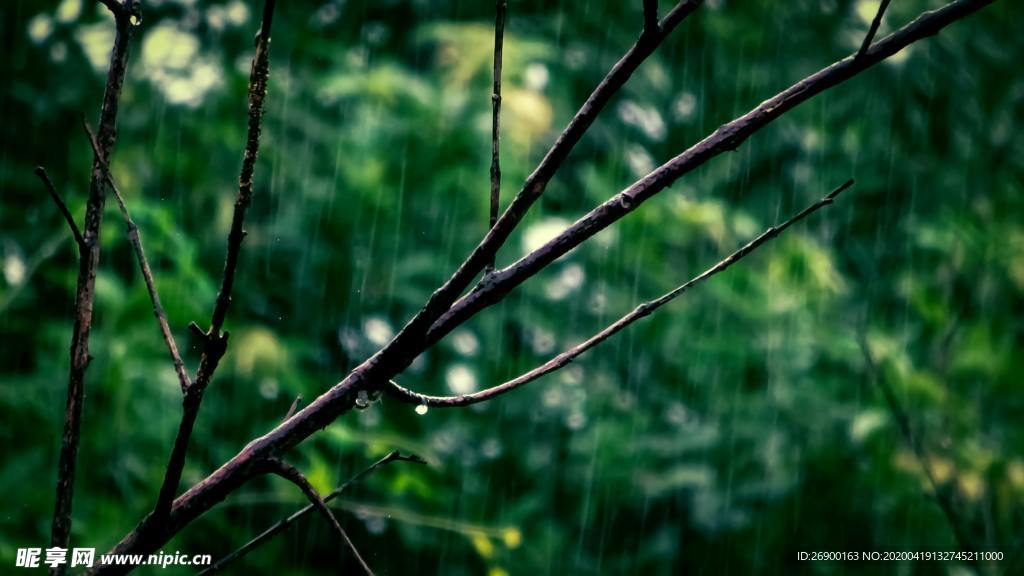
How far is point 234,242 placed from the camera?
2.05 feet

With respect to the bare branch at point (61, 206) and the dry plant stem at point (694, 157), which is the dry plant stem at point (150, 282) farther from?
the dry plant stem at point (694, 157)

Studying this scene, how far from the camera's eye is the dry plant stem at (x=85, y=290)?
2.73 feet

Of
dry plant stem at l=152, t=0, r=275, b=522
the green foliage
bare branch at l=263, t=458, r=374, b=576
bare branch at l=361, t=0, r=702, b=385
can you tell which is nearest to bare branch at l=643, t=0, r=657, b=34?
bare branch at l=361, t=0, r=702, b=385

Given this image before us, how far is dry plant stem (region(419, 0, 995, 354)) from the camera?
0.68 m

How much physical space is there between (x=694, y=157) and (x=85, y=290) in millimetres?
664

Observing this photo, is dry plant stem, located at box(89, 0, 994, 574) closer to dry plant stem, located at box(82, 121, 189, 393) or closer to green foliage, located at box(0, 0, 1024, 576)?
dry plant stem, located at box(82, 121, 189, 393)

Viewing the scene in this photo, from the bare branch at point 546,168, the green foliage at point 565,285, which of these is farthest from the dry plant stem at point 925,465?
the bare branch at point 546,168

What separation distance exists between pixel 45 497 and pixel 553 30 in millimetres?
2646

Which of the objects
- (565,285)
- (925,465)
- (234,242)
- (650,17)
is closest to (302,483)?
(234,242)

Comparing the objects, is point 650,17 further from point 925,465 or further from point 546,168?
point 925,465

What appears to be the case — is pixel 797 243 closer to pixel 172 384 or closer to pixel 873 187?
pixel 873 187

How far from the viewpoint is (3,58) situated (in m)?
2.93

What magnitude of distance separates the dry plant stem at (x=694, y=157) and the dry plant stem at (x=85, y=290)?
0.37 m

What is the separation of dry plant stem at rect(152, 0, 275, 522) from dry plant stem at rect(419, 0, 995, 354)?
6.8 inches
